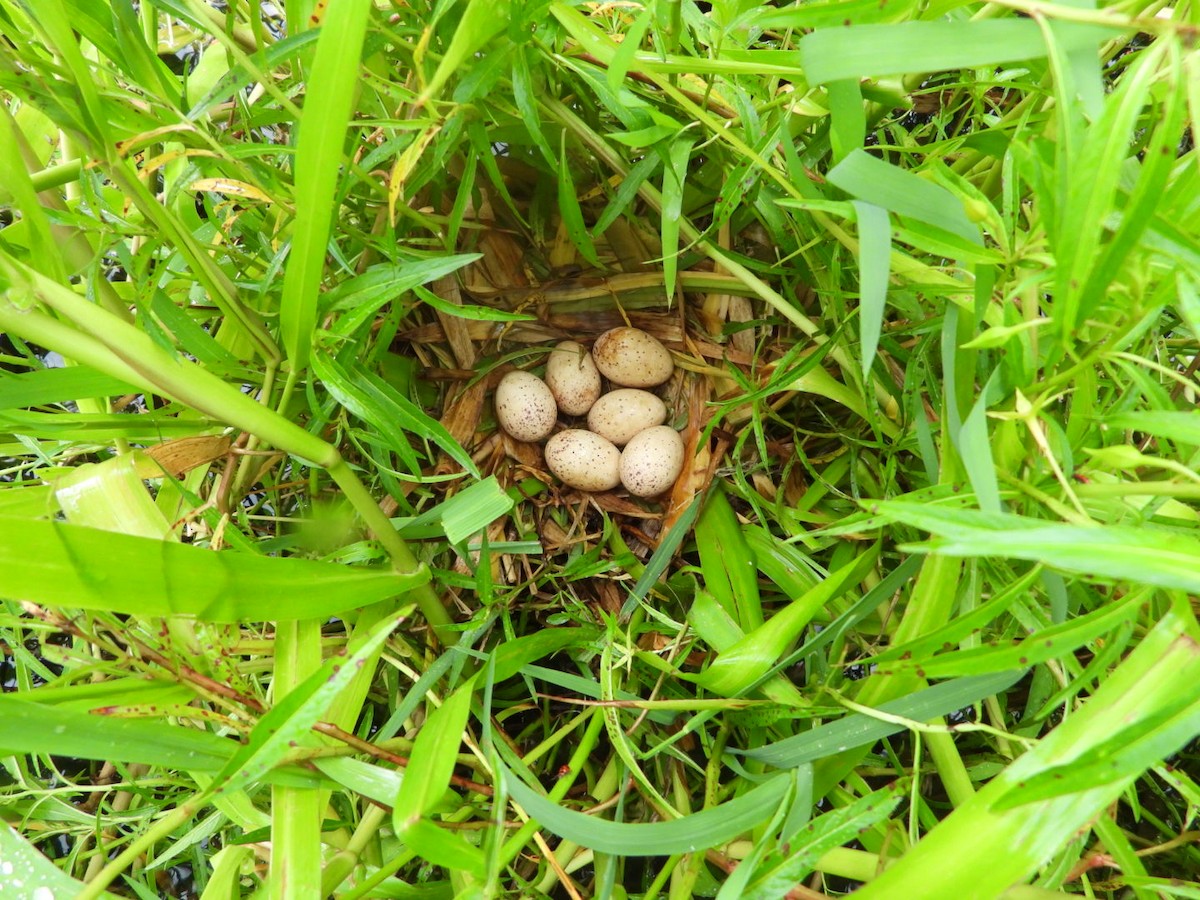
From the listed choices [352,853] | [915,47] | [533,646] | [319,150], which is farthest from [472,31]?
[352,853]

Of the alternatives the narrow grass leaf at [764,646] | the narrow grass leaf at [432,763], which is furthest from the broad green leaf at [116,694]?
the narrow grass leaf at [764,646]

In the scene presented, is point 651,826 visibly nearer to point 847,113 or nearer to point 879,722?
point 879,722

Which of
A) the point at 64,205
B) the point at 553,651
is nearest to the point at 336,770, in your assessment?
the point at 553,651

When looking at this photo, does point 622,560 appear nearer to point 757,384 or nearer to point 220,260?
point 757,384

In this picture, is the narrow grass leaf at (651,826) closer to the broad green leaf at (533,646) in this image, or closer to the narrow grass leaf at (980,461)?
the broad green leaf at (533,646)

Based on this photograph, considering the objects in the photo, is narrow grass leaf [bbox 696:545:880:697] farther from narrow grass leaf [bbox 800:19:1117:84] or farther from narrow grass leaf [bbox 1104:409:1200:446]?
narrow grass leaf [bbox 800:19:1117:84]
